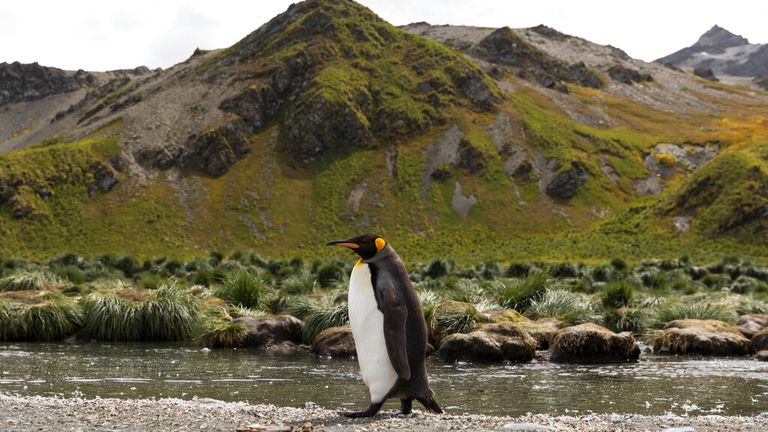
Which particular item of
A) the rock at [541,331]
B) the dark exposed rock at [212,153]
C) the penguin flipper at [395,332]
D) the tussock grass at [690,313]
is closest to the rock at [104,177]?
the dark exposed rock at [212,153]

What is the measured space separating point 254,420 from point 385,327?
2091 millimetres

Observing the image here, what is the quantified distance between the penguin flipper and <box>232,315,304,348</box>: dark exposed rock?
42.7ft

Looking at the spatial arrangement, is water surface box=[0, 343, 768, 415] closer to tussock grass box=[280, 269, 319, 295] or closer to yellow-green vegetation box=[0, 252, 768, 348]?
yellow-green vegetation box=[0, 252, 768, 348]

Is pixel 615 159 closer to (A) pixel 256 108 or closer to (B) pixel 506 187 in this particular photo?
(B) pixel 506 187

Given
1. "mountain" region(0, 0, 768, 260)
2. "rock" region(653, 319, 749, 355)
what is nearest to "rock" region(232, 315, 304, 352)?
"rock" region(653, 319, 749, 355)

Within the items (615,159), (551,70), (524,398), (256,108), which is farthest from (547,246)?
(551,70)

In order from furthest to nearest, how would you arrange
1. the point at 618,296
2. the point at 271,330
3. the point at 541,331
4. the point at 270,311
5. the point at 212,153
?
the point at 212,153 < the point at 618,296 < the point at 270,311 < the point at 271,330 < the point at 541,331

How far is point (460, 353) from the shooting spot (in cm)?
1970

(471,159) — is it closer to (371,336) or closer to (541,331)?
(541,331)

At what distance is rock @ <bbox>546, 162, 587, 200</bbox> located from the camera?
128875 mm

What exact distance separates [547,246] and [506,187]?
26.7 m

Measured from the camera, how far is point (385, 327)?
9.95 meters

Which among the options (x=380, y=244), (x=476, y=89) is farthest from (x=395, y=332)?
(x=476, y=89)

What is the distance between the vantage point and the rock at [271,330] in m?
22.6
